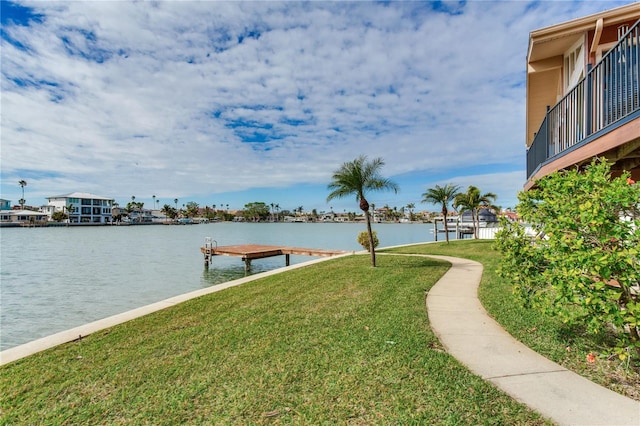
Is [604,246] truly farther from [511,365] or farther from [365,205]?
[365,205]

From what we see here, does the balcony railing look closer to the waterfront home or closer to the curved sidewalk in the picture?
the curved sidewalk

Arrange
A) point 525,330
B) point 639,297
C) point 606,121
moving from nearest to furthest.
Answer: point 639,297, point 606,121, point 525,330

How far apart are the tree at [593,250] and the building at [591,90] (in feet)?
2.54

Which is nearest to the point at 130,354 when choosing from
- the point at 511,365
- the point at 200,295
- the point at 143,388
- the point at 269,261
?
the point at 143,388

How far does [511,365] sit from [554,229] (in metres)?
1.82

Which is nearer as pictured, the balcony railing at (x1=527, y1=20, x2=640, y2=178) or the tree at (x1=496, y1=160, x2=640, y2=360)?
the tree at (x1=496, y1=160, x2=640, y2=360)

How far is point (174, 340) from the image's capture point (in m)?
5.47

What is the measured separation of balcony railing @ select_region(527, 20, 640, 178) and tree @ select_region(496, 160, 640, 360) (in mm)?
1161

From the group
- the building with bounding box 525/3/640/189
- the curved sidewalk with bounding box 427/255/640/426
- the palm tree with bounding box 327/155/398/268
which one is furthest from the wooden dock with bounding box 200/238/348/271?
the curved sidewalk with bounding box 427/255/640/426

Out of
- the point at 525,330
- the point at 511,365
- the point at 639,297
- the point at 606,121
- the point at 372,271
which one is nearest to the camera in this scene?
the point at 639,297

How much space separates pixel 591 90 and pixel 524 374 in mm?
4850

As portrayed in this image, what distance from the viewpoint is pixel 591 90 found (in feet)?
18.2

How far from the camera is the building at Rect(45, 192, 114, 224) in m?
102

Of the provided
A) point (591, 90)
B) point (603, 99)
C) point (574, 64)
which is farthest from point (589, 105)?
point (574, 64)
